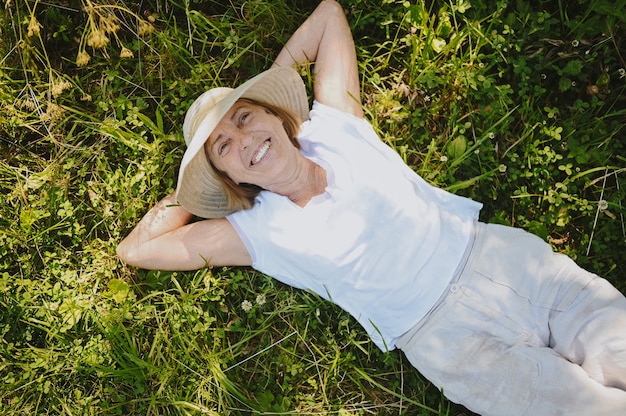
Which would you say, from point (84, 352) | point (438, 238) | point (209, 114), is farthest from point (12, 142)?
point (438, 238)

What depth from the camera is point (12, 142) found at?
12.4 ft

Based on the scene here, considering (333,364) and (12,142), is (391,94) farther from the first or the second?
(12,142)

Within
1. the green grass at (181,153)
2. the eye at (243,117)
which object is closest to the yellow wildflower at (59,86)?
the green grass at (181,153)

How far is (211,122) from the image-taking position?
2814mm

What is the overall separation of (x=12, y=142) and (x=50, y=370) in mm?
1578

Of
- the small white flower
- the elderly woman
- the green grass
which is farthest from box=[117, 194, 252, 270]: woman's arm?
the small white flower

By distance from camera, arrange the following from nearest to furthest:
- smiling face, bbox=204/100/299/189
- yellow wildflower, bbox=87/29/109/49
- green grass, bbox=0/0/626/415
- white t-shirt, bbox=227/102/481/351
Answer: smiling face, bbox=204/100/299/189 → white t-shirt, bbox=227/102/481/351 → yellow wildflower, bbox=87/29/109/49 → green grass, bbox=0/0/626/415

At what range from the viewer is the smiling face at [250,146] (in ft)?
9.68

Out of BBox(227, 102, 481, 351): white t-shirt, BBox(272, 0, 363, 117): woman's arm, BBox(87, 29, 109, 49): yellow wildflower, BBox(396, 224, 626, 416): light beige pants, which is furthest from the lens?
BBox(272, 0, 363, 117): woman's arm

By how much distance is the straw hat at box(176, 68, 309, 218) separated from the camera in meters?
2.83

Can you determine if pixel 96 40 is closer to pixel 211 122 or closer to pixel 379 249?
pixel 211 122

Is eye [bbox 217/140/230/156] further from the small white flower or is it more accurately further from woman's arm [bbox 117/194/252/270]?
the small white flower

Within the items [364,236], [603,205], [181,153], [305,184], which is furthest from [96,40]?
[603,205]

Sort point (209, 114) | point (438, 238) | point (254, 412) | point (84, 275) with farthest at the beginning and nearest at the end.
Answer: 1. point (84, 275)
2. point (254, 412)
3. point (438, 238)
4. point (209, 114)
